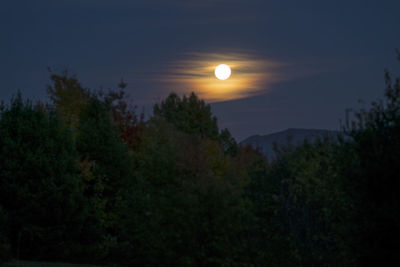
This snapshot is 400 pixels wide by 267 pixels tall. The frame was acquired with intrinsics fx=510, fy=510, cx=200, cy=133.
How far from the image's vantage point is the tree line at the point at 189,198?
1532 cm

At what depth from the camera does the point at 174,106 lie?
6200 centimetres

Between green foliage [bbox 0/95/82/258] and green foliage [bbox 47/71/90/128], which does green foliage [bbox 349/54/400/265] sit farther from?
green foliage [bbox 47/71/90/128]

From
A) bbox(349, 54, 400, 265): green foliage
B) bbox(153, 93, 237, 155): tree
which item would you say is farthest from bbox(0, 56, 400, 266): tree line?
bbox(153, 93, 237, 155): tree

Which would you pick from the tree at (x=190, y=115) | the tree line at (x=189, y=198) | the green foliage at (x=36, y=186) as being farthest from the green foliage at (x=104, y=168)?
the tree at (x=190, y=115)

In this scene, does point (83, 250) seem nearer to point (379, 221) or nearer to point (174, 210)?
point (174, 210)

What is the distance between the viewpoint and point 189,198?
21047 millimetres

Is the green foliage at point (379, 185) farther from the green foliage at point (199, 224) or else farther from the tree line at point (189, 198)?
the green foliage at point (199, 224)

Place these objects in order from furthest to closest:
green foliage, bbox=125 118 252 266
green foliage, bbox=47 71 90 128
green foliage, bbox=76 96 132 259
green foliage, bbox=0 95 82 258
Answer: green foliage, bbox=47 71 90 128 < green foliage, bbox=76 96 132 259 < green foliage, bbox=0 95 82 258 < green foliage, bbox=125 118 252 266

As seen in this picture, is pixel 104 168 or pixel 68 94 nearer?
pixel 104 168

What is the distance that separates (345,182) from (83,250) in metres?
21.2

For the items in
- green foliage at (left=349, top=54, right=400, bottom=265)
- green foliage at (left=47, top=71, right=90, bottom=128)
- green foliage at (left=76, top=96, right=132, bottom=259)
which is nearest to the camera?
green foliage at (left=349, top=54, right=400, bottom=265)

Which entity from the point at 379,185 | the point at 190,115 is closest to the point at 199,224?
the point at 379,185

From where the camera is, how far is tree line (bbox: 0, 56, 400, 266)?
603 inches

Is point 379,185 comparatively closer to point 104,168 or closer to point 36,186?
point 36,186
